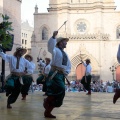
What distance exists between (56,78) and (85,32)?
118 ft

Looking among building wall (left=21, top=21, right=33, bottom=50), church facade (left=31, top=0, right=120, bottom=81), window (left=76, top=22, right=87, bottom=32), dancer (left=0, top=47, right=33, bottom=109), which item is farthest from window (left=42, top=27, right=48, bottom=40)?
dancer (left=0, top=47, right=33, bottom=109)

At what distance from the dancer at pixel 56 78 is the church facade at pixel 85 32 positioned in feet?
108

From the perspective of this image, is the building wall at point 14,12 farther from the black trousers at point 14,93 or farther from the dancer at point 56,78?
the dancer at point 56,78

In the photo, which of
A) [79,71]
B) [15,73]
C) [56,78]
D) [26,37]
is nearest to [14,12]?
[15,73]

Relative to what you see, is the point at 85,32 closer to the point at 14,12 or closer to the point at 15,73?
the point at 14,12

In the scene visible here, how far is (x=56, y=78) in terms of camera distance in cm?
674

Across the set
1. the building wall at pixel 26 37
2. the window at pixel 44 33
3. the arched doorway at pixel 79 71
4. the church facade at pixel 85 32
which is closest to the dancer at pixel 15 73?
the church facade at pixel 85 32

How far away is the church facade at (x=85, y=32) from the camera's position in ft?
133

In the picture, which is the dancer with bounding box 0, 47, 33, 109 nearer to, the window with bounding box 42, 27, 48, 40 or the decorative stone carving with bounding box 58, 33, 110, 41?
the decorative stone carving with bounding box 58, 33, 110, 41

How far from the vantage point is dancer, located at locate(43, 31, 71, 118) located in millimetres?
6645

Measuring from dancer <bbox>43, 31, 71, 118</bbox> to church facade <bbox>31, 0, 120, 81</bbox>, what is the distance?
3277 cm

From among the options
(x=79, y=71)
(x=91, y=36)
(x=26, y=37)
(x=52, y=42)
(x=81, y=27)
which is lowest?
(x=79, y=71)

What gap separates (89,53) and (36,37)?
7.08 metres

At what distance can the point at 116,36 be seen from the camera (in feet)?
136
